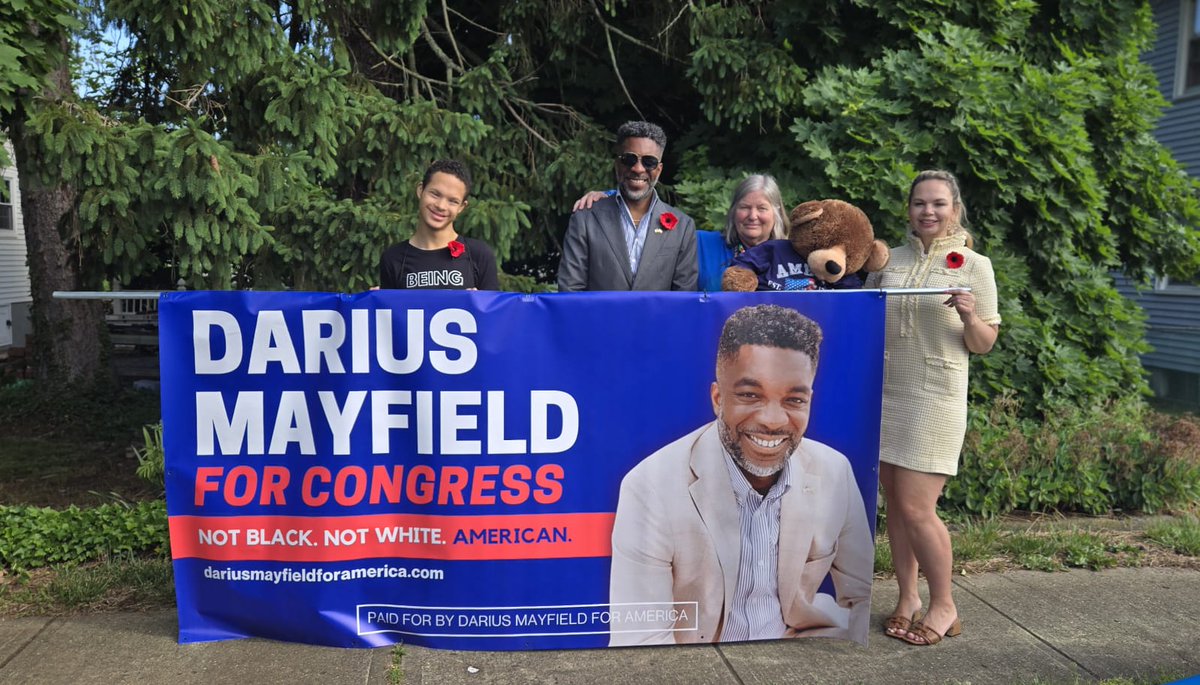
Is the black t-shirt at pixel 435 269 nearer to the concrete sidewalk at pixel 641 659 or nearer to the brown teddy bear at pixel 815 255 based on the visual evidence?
the brown teddy bear at pixel 815 255

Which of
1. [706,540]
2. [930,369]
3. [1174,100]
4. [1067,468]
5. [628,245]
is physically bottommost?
[1067,468]

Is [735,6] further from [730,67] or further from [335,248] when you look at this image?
[335,248]

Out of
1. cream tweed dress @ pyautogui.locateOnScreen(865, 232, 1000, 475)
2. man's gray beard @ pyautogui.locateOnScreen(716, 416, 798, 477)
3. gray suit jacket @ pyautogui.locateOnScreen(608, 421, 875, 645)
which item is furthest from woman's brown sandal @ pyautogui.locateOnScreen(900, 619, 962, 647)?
man's gray beard @ pyautogui.locateOnScreen(716, 416, 798, 477)

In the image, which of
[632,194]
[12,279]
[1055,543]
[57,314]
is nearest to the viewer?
[632,194]

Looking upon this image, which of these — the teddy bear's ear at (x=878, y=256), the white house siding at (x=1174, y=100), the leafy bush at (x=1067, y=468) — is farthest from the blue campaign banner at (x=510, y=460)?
the white house siding at (x=1174, y=100)

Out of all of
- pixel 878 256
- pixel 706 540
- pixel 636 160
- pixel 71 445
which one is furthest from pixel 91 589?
pixel 71 445

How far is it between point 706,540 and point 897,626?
999 millimetres

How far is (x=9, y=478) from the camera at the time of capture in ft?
22.2

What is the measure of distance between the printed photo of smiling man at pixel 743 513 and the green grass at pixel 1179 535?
2541 mm

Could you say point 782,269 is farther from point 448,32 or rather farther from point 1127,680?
point 448,32

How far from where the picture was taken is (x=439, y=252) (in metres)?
3.98

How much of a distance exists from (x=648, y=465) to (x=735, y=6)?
438 cm

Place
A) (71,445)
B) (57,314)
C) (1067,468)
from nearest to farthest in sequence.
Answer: (1067,468) → (71,445) → (57,314)

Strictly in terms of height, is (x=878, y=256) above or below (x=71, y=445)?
above
